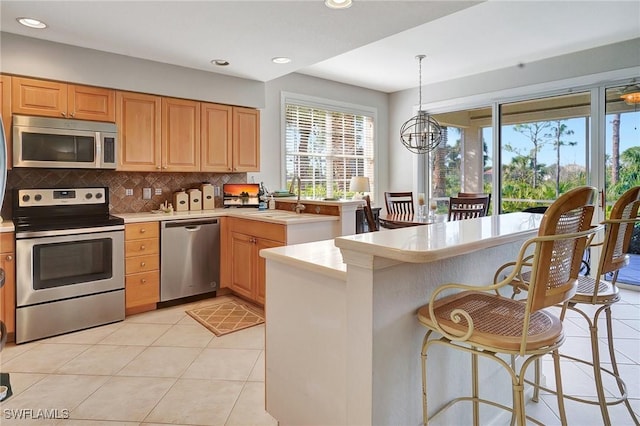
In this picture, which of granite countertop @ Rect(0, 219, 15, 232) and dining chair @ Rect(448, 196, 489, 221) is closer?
granite countertop @ Rect(0, 219, 15, 232)

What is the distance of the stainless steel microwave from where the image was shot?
10.2 feet

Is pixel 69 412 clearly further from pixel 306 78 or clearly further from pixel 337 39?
pixel 306 78

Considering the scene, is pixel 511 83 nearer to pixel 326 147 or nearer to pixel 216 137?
pixel 326 147

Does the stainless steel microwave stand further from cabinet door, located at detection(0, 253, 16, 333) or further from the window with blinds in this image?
the window with blinds

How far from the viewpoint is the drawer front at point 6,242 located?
2.85m

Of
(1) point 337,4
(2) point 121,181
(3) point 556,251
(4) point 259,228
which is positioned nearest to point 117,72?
(2) point 121,181

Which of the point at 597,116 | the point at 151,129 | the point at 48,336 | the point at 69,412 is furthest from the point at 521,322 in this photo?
the point at 597,116

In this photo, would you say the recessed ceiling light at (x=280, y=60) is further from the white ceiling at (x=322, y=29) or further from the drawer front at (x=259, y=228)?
the drawer front at (x=259, y=228)

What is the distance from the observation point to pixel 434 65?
16.3 feet

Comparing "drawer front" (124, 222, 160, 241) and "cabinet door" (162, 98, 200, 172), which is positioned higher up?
"cabinet door" (162, 98, 200, 172)

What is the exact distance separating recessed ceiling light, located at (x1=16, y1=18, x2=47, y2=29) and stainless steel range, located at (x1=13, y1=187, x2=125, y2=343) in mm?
1278

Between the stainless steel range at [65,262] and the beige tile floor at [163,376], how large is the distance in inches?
5.6

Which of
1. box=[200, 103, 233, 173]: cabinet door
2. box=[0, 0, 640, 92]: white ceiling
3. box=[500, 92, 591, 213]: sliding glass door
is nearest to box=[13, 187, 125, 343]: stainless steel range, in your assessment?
box=[200, 103, 233, 173]: cabinet door

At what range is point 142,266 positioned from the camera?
3.55m
